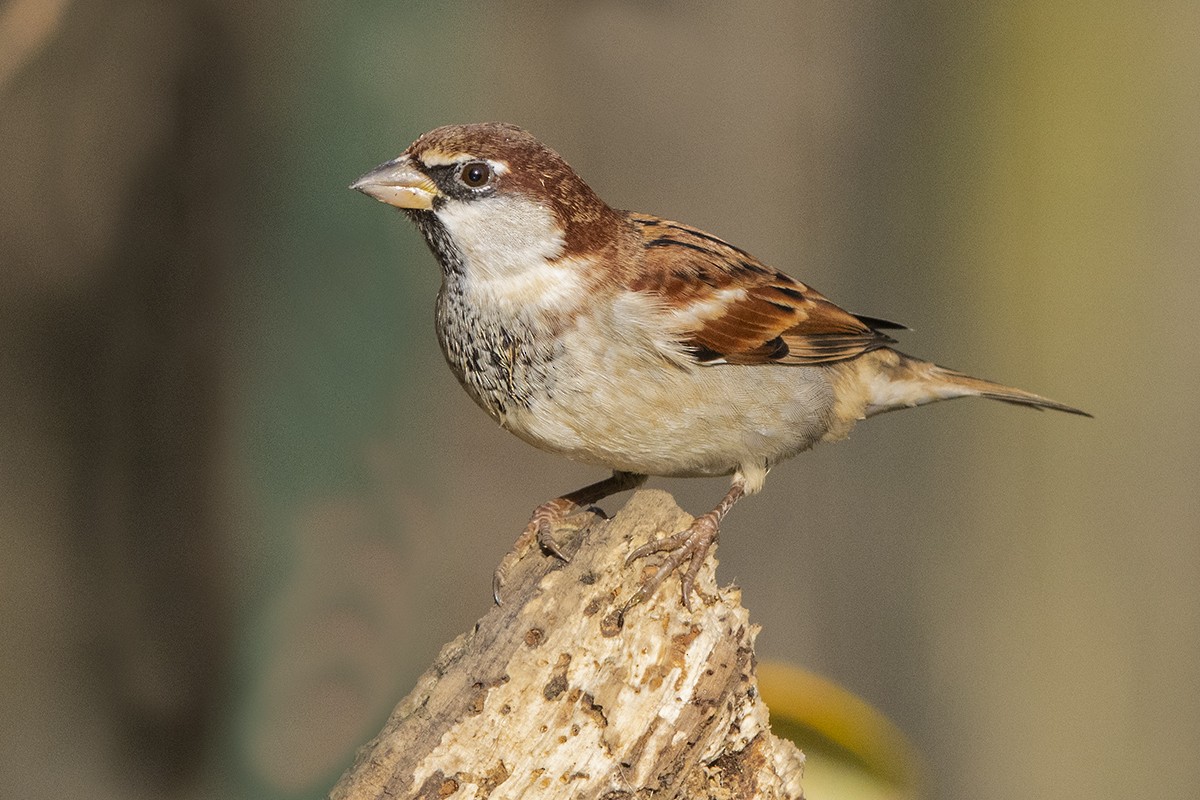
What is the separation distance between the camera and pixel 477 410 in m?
3.91

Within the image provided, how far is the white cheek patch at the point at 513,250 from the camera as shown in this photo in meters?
2.75

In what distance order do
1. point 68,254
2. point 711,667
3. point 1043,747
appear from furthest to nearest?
1. point 1043,747
2. point 68,254
3. point 711,667

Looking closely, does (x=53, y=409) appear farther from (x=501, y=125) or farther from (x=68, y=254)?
(x=501, y=125)

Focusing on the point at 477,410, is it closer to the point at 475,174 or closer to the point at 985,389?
the point at 475,174

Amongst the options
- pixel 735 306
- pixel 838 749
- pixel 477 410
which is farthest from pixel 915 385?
pixel 477 410

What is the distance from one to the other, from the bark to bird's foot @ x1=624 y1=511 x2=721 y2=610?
0.02 m

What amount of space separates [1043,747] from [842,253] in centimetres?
195

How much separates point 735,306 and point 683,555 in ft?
2.62

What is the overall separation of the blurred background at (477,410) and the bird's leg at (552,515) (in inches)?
22.1

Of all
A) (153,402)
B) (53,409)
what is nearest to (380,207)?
(153,402)

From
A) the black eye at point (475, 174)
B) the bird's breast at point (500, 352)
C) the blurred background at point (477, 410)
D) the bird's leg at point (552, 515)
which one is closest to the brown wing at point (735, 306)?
the bird's breast at point (500, 352)

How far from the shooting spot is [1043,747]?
4336mm

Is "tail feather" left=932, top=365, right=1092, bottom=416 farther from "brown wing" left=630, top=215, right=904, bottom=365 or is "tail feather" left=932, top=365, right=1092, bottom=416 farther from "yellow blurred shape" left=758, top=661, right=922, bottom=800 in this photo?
"yellow blurred shape" left=758, top=661, right=922, bottom=800

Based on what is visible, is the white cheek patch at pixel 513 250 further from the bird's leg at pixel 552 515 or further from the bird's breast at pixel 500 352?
the bird's leg at pixel 552 515
